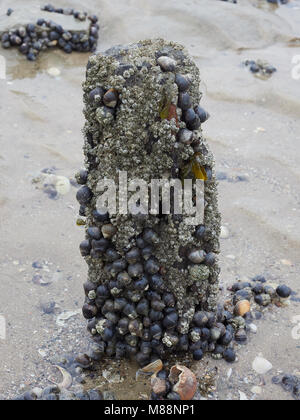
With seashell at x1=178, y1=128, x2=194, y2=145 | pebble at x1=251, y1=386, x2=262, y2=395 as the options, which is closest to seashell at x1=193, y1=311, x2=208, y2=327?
pebble at x1=251, y1=386, x2=262, y2=395

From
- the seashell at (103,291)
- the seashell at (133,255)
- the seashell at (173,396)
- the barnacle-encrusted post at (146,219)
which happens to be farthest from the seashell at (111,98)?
the seashell at (173,396)

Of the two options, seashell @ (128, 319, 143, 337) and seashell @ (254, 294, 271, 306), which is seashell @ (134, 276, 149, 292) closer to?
seashell @ (128, 319, 143, 337)

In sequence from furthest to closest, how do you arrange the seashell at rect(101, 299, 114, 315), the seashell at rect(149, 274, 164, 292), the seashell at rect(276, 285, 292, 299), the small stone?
the seashell at rect(276, 285, 292, 299) < the small stone < the seashell at rect(101, 299, 114, 315) < the seashell at rect(149, 274, 164, 292)

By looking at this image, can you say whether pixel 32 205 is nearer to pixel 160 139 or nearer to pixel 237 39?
pixel 160 139

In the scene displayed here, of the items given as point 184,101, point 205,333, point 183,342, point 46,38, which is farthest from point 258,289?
point 46,38

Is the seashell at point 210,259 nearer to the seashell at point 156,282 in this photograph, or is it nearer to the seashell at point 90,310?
the seashell at point 156,282

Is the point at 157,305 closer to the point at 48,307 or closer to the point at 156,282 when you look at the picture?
the point at 156,282
